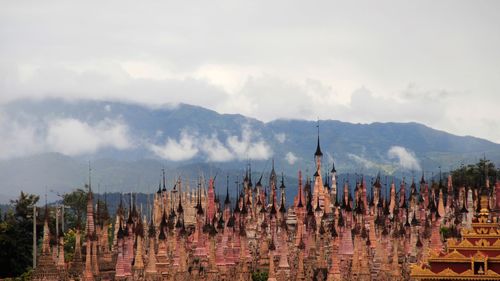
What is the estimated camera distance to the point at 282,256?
4409 cm

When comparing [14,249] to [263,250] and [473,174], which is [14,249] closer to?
[263,250]

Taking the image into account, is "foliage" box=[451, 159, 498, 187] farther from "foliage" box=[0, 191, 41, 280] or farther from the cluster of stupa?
"foliage" box=[0, 191, 41, 280]

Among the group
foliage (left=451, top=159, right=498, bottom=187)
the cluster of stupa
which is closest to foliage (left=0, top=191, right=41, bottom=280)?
the cluster of stupa

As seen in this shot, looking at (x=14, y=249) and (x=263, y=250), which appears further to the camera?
(x=14, y=249)

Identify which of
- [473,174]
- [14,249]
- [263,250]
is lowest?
[14,249]

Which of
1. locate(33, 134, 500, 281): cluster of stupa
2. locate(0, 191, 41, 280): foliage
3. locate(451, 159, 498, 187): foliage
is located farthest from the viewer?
locate(451, 159, 498, 187): foliage

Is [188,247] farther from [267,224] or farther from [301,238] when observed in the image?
[301,238]

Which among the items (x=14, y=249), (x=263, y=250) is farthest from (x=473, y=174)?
(x=263, y=250)

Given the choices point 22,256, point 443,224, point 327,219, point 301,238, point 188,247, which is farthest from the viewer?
point 22,256

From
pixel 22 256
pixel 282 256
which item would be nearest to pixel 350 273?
pixel 282 256

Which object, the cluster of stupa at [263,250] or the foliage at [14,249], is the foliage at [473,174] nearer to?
the cluster of stupa at [263,250]

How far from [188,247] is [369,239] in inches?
441

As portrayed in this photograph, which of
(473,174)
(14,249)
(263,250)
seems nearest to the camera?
(263,250)

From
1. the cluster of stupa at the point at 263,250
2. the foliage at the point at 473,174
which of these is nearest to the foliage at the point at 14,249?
the cluster of stupa at the point at 263,250
